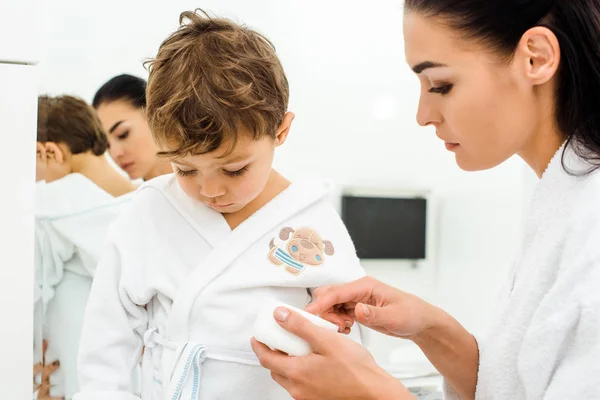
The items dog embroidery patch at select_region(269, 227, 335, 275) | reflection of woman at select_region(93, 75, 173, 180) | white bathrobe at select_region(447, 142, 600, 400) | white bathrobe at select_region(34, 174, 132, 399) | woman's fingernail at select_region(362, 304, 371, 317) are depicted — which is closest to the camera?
white bathrobe at select_region(447, 142, 600, 400)

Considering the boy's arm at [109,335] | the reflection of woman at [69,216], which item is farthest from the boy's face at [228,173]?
the reflection of woman at [69,216]

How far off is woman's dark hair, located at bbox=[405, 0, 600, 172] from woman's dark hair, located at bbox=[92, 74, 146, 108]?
37.9 inches

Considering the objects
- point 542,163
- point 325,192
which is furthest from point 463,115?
point 325,192

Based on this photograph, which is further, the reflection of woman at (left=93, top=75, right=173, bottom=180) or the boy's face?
the reflection of woman at (left=93, top=75, right=173, bottom=180)

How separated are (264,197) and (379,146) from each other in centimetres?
136

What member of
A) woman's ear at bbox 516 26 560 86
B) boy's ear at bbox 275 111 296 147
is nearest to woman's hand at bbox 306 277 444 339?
boy's ear at bbox 275 111 296 147

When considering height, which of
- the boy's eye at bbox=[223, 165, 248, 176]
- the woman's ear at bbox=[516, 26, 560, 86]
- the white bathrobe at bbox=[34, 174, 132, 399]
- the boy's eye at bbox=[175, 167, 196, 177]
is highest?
the woman's ear at bbox=[516, 26, 560, 86]

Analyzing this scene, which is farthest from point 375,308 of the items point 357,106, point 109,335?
point 357,106

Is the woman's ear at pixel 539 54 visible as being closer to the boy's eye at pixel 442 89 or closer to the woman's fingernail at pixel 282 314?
A: the boy's eye at pixel 442 89

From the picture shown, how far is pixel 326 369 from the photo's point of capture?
2.54 feet

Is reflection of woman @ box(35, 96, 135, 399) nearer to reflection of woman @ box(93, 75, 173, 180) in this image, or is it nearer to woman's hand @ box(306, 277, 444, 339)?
reflection of woman @ box(93, 75, 173, 180)

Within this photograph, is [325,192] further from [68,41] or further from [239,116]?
[68,41]

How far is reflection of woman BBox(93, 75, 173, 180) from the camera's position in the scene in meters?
1.59

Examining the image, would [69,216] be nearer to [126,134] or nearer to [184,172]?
[126,134]
